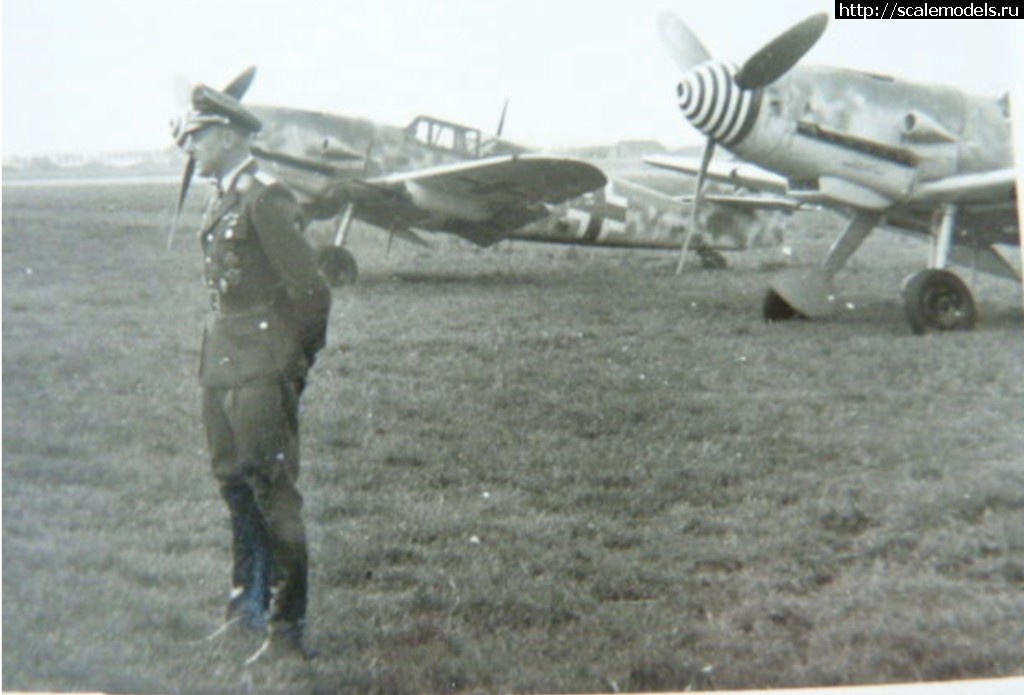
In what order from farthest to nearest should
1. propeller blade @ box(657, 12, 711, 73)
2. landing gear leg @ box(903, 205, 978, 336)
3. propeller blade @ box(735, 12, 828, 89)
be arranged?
landing gear leg @ box(903, 205, 978, 336) < propeller blade @ box(735, 12, 828, 89) < propeller blade @ box(657, 12, 711, 73)

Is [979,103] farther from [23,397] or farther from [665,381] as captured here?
[23,397]

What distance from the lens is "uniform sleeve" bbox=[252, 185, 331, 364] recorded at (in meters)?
1.55

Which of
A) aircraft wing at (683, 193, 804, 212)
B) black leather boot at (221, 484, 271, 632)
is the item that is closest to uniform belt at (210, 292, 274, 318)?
black leather boot at (221, 484, 271, 632)

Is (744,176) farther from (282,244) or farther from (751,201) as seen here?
(282,244)

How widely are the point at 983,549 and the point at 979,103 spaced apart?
1929 millimetres

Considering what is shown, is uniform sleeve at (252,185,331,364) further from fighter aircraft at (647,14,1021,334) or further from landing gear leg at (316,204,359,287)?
fighter aircraft at (647,14,1021,334)

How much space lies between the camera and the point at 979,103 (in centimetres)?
329

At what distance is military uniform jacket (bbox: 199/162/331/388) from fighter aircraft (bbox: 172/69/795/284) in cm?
281

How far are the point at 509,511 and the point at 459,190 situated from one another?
3322mm

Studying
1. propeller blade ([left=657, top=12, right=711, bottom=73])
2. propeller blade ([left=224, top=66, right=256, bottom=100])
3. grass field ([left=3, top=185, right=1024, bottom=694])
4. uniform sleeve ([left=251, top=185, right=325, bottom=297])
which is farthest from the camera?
propeller blade ([left=657, top=12, right=711, bottom=73])

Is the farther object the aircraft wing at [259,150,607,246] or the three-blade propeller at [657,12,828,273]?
the aircraft wing at [259,150,607,246]

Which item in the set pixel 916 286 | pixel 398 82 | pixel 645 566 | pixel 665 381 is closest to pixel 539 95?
pixel 398 82

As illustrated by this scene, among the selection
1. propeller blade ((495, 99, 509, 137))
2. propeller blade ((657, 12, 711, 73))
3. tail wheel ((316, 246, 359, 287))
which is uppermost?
propeller blade ((657, 12, 711, 73))

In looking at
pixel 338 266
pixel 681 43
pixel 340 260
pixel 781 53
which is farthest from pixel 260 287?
pixel 340 260
